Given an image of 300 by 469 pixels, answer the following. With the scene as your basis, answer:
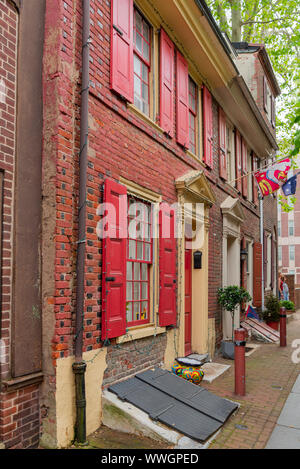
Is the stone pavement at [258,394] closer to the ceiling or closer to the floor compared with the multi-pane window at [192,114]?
closer to the floor

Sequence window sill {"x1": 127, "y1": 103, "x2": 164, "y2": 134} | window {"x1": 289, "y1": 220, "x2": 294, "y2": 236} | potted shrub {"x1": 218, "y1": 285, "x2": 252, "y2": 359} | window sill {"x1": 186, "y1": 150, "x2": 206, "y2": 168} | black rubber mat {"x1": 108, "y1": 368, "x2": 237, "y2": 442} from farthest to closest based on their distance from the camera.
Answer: window {"x1": 289, "y1": 220, "x2": 294, "y2": 236}, potted shrub {"x1": 218, "y1": 285, "x2": 252, "y2": 359}, window sill {"x1": 186, "y1": 150, "x2": 206, "y2": 168}, window sill {"x1": 127, "y1": 103, "x2": 164, "y2": 134}, black rubber mat {"x1": 108, "y1": 368, "x2": 237, "y2": 442}

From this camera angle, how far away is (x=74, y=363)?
13.7ft

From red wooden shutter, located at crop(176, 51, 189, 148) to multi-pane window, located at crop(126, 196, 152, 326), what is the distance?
195 cm

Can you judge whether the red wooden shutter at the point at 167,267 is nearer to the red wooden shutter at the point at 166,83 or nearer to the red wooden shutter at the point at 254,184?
the red wooden shutter at the point at 166,83

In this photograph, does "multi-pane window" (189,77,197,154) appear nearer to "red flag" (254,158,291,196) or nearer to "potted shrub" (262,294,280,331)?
"red flag" (254,158,291,196)

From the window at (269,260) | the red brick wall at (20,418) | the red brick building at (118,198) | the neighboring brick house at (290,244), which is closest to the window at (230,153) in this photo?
the red brick building at (118,198)

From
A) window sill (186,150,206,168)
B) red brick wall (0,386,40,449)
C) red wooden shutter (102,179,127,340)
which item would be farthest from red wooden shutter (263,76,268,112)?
red brick wall (0,386,40,449)

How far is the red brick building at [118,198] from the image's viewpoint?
412 cm

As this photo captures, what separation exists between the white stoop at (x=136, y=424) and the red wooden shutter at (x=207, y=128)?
18.5ft

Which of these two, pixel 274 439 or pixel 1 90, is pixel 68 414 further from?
pixel 1 90

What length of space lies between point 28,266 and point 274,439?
322cm

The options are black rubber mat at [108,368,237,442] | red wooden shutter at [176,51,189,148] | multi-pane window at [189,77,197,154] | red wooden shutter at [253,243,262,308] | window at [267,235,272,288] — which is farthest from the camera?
window at [267,235,272,288]

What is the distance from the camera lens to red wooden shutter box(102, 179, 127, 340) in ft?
15.6

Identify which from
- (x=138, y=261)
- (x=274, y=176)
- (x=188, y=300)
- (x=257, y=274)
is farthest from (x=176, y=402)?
(x=257, y=274)
